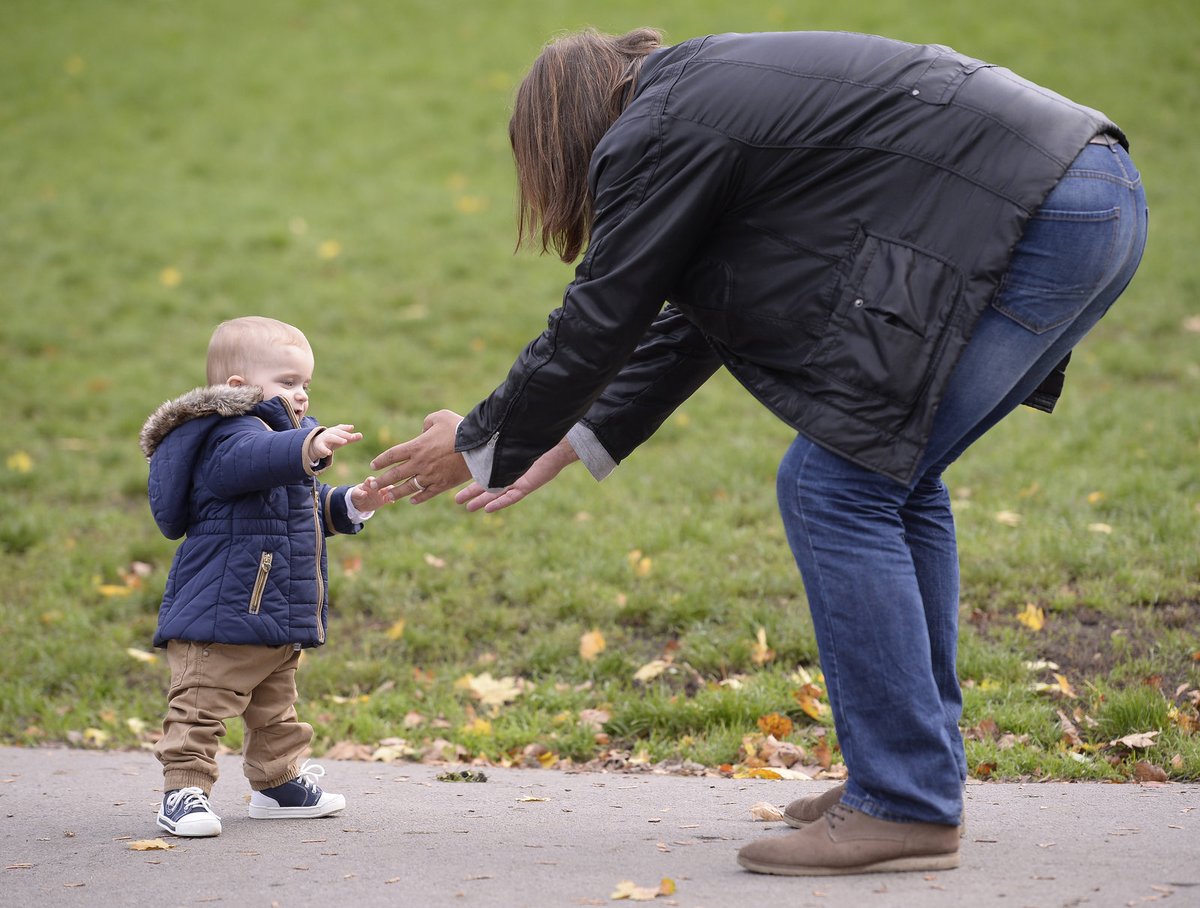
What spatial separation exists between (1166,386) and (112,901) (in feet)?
22.0

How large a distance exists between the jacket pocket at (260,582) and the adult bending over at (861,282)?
0.89 metres

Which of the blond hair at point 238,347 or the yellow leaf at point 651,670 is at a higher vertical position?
the blond hair at point 238,347

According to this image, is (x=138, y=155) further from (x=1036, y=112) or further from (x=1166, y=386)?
(x=1036, y=112)

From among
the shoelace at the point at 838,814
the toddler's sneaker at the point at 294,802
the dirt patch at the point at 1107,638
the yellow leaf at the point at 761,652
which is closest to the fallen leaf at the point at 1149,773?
the dirt patch at the point at 1107,638

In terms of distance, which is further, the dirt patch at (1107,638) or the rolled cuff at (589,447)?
the dirt patch at (1107,638)

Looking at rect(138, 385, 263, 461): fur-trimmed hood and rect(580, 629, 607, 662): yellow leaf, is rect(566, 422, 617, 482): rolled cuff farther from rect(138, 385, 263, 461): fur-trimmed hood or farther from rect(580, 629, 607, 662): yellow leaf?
rect(580, 629, 607, 662): yellow leaf

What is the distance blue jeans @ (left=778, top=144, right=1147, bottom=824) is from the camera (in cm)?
255

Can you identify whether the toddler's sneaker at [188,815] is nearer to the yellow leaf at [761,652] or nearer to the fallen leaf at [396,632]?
the fallen leaf at [396,632]

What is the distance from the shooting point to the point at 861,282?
8.48ft

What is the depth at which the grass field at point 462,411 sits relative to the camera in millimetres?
4500

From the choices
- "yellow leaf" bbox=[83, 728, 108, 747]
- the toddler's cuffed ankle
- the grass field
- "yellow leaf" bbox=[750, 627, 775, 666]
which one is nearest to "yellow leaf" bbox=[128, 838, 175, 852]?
the toddler's cuffed ankle

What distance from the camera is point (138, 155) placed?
12.1m

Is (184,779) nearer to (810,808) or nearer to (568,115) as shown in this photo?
(810,808)

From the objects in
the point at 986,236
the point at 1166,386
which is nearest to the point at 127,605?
the point at 986,236
